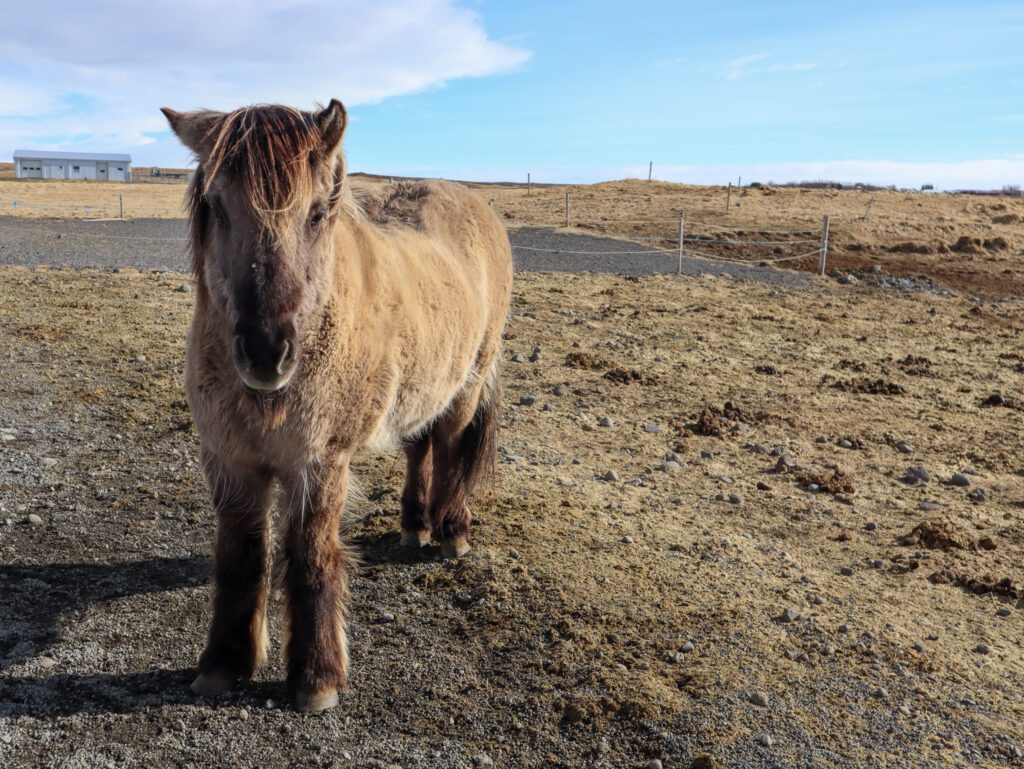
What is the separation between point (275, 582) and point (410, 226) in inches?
81.2

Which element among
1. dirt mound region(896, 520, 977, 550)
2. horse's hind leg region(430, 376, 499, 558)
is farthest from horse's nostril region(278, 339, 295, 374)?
dirt mound region(896, 520, 977, 550)

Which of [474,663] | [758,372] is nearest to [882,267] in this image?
[758,372]

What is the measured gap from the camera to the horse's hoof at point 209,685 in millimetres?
3240

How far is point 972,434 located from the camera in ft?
24.7

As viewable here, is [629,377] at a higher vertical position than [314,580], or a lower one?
higher

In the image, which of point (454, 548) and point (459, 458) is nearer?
point (454, 548)

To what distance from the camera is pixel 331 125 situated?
2.87 meters

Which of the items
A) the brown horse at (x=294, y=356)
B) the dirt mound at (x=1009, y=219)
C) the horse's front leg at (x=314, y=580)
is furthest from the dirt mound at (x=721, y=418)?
the dirt mound at (x=1009, y=219)

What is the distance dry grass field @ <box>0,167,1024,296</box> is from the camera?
2023 centimetres

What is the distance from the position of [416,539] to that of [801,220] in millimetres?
25618

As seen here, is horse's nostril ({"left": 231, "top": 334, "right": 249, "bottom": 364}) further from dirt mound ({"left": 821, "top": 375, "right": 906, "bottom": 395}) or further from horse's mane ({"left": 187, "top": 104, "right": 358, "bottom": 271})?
dirt mound ({"left": 821, "top": 375, "right": 906, "bottom": 395})

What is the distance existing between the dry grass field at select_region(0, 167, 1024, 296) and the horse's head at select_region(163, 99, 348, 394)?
1436 centimetres

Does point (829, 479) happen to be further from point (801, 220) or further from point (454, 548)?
point (801, 220)

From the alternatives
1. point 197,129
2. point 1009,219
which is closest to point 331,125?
point 197,129
